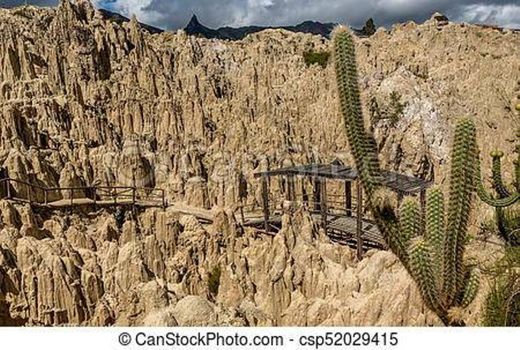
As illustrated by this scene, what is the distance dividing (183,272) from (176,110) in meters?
9.88

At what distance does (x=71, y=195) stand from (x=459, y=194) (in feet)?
25.8

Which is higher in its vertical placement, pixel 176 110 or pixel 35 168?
pixel 176 110

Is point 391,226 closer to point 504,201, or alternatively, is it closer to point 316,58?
point 504,201

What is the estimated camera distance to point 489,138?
562 inches

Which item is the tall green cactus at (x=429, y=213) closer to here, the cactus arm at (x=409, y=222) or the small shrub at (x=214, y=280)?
the cactus arm at (x=409, y=222)

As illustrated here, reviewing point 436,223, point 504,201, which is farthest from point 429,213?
point 504,201

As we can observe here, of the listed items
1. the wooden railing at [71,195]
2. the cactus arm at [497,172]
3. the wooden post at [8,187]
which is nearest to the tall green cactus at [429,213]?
the cactus arm at [497,172]

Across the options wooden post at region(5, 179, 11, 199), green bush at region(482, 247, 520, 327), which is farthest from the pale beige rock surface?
green bush at region(482, 247, 520, 327)

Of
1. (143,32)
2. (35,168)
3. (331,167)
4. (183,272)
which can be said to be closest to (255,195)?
(331,167)

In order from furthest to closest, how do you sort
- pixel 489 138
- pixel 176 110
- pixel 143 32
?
pixel 143 32 < pixel 176 110 < pixel 489 138

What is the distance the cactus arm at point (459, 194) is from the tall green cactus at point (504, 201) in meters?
1.54

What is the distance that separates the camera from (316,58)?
2308cm

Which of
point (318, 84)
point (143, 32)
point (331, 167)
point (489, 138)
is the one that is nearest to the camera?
point (331, 167)

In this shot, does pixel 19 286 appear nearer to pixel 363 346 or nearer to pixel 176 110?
pixel 363 346
